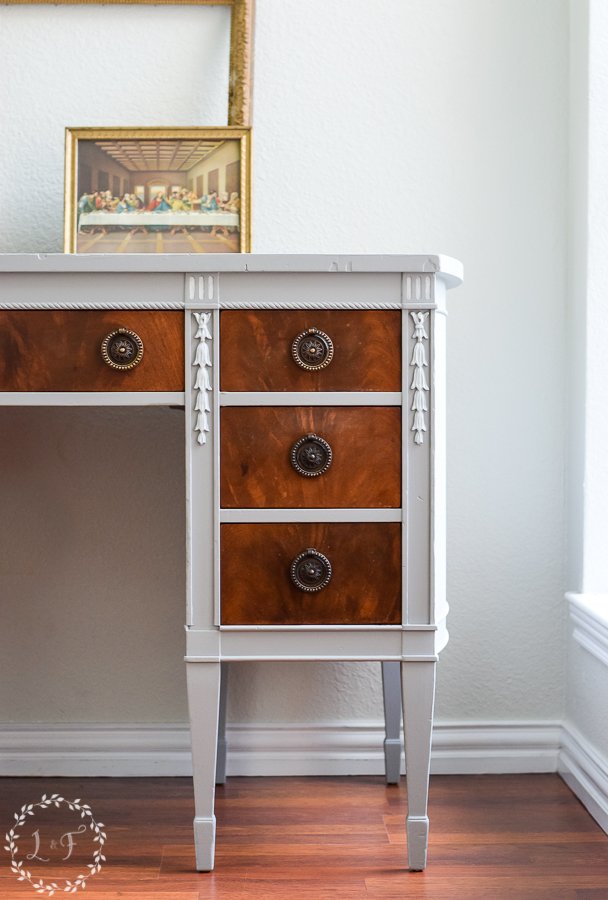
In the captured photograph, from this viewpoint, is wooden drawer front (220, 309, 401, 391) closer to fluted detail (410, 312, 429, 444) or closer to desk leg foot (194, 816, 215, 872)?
fluted detail (410, 312, 429, 444)

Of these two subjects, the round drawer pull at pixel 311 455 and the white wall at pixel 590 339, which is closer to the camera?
the round drawer pull at pixel 311 455

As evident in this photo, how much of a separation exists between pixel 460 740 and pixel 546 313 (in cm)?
91

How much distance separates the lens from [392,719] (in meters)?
1.70

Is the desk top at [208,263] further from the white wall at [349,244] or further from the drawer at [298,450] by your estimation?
the white wall at [349,244]

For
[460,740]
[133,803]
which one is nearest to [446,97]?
[460,740]

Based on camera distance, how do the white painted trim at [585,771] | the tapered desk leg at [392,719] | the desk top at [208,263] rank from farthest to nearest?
the tapered desk leg at [392,719]
the white painted trim at [585,771]
the desk top at [208,263]

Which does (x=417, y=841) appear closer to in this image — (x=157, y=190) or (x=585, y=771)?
(x=585, y=771)

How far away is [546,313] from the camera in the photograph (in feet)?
5.93

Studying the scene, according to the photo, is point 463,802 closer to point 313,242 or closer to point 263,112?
point 313,242

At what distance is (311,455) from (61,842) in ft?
2.67

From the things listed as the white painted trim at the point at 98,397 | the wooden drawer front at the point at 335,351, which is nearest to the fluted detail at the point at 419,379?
Result: the wooden drawer front at the point at 335,351

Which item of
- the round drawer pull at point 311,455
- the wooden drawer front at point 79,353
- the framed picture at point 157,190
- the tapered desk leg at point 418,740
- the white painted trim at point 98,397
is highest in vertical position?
the framed picture at point 157,190

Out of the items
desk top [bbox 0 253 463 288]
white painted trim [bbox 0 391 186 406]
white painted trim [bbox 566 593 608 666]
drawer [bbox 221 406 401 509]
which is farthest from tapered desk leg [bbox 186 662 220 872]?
white painted trim [bbox 566 593 608 666]

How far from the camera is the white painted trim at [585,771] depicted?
156cm
